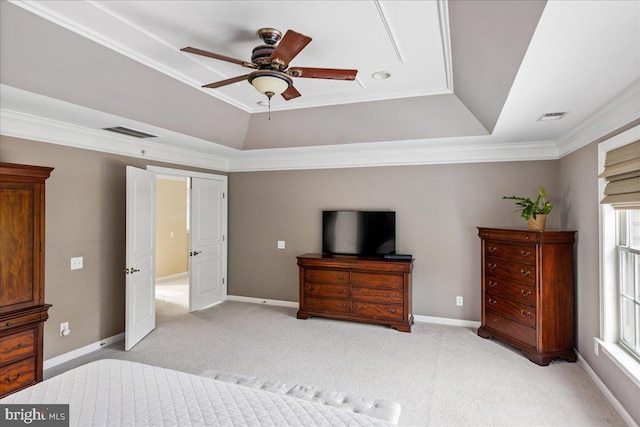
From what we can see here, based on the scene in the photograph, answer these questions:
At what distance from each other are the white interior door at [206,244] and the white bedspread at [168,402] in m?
3.36

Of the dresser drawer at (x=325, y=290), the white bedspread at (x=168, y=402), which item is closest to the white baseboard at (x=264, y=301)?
the dresser drawer at (x=325, y=290)

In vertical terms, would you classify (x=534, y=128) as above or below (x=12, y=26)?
below

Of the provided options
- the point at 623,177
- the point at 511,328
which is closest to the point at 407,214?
the point at 511,328

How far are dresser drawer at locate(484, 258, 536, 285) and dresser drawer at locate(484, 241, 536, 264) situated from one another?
2.0 inches

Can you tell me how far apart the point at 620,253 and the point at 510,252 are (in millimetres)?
1016

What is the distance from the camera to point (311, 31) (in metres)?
2.38

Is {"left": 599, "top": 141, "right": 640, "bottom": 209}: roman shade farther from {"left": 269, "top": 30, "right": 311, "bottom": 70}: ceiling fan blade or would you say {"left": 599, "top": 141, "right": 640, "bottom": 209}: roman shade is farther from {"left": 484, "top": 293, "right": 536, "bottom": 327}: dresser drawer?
{"left": 269, "top": 30, "right": 311, "bottom": 70}: ceiling fan blade

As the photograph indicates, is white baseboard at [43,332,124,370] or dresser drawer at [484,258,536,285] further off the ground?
dresser drawer at [484,258,536,285]

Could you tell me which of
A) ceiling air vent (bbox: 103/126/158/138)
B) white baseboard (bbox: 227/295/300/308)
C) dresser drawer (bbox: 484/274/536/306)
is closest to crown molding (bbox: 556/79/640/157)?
dresser drawer (bbox: 484/274/536/306)

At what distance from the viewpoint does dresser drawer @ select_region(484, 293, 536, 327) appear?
3562mm

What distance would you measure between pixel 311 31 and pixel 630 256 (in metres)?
3.01

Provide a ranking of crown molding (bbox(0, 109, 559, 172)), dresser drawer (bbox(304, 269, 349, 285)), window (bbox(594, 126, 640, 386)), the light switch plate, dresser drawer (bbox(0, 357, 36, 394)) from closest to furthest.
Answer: window (bbox(594, 126, 640, 386)) → dresser drawer (bbox(0, 357, 36, 394)) → crown molding (bbox(0, 109, 559, 172)) → the light switch plate → dresser drawer (bbox(304, 269, 349, 285))

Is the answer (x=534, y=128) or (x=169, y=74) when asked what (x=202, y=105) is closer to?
(x=169, y=74)

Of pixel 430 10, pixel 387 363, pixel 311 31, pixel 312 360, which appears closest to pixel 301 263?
pixel 312 360
